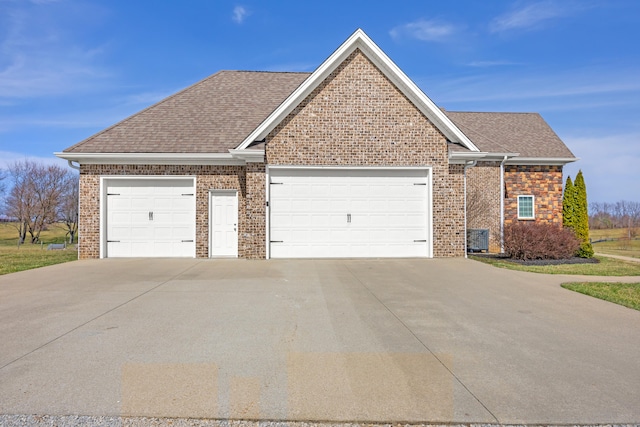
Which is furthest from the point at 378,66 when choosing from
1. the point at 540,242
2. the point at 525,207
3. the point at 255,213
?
the point at 525,207

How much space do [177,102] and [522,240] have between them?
43.8 ft

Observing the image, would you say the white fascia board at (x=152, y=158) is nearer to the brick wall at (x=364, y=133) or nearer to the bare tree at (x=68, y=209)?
the brick wall at (x=364, y=133)

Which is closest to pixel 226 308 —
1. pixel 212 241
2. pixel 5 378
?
pixel 5 378

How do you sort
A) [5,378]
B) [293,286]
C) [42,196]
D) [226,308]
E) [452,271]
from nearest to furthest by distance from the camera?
[5,378], [226,308], [293,286], [452,271], [42,196]

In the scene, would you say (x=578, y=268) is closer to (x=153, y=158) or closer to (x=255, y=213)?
(x=255, y=213)

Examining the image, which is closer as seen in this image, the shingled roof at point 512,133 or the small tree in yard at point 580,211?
the small tree in yard at point 580,211

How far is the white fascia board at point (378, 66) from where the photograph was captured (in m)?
13.3

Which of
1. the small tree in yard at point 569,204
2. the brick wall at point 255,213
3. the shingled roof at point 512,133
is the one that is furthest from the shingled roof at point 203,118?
the small tree in yard at point 569,204

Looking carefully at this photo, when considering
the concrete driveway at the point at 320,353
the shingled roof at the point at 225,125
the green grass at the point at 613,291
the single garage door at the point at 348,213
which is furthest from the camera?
the shingled roof at the point at 225,125

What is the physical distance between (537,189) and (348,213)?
10.1 m

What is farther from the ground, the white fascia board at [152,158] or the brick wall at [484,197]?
the white fascia board at [152,158]

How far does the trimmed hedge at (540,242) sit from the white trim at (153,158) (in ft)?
30.0

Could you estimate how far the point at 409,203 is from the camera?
1404cm

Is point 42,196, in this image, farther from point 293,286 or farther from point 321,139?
point 293,286
